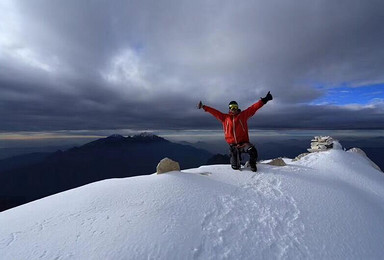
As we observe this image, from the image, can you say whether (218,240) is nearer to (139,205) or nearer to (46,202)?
(139,205)

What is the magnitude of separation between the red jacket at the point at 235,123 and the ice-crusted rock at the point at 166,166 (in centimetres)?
323

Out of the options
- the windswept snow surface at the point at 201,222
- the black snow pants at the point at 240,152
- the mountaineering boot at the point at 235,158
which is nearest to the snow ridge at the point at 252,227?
the windswept snow surface at the point at 201,222

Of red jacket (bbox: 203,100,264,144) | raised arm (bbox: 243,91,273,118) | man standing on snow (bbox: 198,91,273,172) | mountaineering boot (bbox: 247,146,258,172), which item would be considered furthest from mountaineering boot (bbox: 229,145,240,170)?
raised arm (bbox: 243,91,273,118)

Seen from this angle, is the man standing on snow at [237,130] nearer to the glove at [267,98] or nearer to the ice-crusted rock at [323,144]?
the glove at [267,98]

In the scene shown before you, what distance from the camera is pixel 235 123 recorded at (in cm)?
1031

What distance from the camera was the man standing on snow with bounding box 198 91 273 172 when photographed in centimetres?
998

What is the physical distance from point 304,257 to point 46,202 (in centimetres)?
773

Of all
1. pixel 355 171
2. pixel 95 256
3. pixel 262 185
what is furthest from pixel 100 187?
pixel 355 171

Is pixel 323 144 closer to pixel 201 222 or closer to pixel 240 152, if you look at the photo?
pixel 240 152

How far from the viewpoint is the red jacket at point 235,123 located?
32.8ft

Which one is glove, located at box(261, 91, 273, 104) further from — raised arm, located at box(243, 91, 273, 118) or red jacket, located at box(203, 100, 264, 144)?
red jacket, located at box(203, 100, 264, 144)

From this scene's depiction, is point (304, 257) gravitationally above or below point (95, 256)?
below

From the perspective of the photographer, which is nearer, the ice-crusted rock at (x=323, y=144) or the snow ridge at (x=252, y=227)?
the snow ridge at (x=252, y=227)

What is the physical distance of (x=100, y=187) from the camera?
7527 millimetres
